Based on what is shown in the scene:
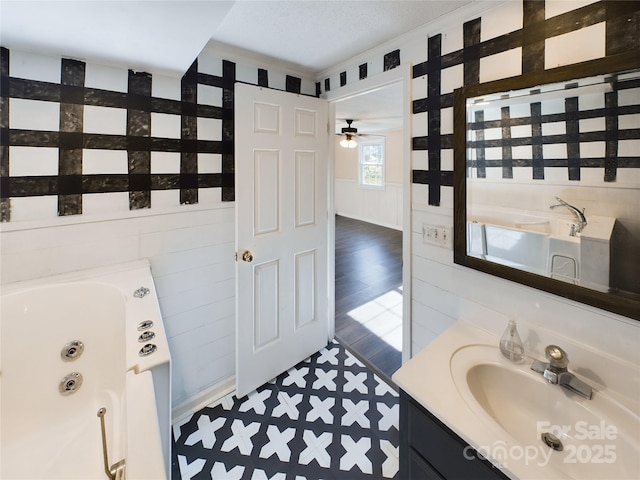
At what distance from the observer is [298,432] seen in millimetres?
1683

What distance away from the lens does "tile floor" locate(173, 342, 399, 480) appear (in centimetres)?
147

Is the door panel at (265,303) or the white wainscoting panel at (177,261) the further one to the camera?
the door panel at (265,303)

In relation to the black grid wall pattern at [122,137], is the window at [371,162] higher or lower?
higher

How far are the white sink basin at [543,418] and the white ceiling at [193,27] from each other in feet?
4.94

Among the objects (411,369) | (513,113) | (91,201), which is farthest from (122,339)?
(513,113)

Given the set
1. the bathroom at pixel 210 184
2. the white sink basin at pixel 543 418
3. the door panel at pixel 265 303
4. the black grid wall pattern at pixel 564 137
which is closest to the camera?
the white sink basin at pixel 543 418

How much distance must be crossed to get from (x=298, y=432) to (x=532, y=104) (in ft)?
6.48

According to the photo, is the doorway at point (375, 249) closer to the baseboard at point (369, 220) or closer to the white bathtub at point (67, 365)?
the baseboard at point (369, 220)

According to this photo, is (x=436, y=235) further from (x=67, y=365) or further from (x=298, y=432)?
(x=67, y=365)

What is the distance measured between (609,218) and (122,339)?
1.95 m

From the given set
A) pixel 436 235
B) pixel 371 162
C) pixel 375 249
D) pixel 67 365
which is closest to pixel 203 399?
pixel 67 365

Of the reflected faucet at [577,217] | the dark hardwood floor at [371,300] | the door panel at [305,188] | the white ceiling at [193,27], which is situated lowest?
the dark hardwood floor at [371,300]

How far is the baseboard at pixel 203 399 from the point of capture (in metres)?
1.78

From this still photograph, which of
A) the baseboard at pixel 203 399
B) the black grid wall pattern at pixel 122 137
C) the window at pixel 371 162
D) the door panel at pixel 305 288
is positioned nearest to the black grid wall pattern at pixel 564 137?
the door panel at pixel 305 288
